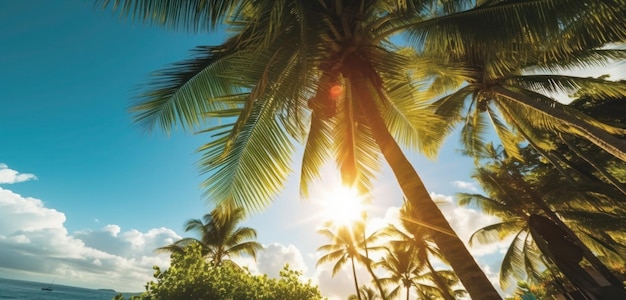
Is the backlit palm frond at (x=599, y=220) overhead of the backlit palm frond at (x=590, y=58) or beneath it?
beneath

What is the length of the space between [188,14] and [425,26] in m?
3.38

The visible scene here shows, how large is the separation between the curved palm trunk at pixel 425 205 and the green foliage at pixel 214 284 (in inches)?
289

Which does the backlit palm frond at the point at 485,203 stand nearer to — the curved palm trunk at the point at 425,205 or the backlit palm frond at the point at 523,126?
the backlit palm frond at the point at 523,126

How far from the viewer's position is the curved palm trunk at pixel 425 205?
257 cm

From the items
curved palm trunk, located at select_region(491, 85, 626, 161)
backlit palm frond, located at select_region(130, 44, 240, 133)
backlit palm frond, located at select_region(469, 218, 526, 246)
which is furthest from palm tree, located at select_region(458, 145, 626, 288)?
backlit palm frond, located at select_region(130, 44, 240, 133)

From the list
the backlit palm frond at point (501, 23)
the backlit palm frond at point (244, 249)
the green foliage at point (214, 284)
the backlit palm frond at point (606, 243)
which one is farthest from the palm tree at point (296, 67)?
the backlit palm frond at point (244, 249)

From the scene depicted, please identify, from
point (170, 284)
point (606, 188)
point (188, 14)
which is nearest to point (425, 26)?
point (188, 14)

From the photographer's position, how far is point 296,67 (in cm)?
424

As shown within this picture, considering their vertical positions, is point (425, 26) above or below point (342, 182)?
above

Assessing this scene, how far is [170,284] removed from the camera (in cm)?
815

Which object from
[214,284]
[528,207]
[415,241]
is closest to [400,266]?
[415,241]

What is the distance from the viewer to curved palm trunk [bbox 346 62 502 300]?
257 cm

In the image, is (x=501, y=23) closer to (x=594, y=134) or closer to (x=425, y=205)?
(x=594, y=134)

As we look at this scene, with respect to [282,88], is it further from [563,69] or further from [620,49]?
[620,49]
